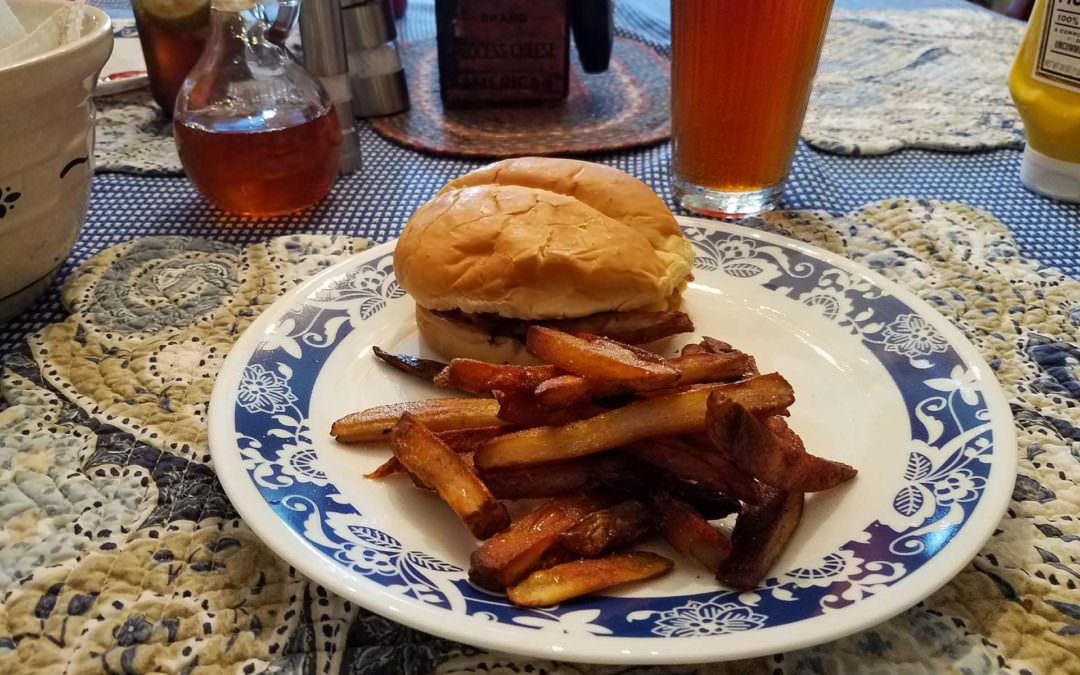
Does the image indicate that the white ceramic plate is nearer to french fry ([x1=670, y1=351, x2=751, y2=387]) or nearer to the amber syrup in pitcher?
french fry ([x1=670, y1=351, x2=751, y2=387])

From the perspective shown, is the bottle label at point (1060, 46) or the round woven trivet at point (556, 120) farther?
the round woven trivet at point (556, 120)

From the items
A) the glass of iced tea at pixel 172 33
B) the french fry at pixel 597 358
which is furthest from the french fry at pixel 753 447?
the glass of iced tea at pixel 172 33

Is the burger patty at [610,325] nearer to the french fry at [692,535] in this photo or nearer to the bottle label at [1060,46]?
the french fry at [692,535]

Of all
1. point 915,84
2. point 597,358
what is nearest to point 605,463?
point 597,358

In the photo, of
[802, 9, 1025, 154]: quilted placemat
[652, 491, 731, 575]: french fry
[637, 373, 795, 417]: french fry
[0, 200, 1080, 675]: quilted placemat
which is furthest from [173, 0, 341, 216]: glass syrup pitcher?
[802, 9, 1025, 154]: quilted placemat

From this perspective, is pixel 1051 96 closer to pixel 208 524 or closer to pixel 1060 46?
pixel 1060 46

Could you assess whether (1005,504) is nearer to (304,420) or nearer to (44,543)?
(304,420)
